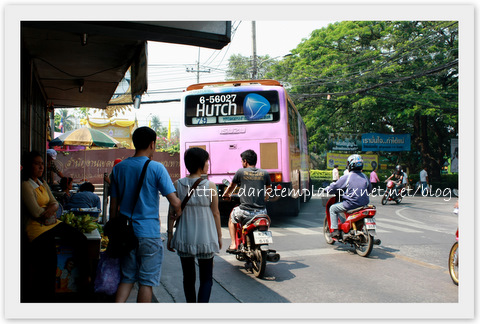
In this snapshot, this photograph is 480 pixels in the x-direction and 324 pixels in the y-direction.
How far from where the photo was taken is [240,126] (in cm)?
1041

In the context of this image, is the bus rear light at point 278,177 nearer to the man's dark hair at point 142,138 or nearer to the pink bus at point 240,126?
the pink bus at point 240,126

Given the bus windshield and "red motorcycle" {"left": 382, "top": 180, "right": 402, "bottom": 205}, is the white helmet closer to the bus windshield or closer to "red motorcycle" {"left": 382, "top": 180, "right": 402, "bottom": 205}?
the bus windshield

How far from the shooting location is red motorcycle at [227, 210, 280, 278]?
5.34 m

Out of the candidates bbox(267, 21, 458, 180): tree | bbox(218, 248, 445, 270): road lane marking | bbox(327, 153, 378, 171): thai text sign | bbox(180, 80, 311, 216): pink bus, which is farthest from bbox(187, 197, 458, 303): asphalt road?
bbox(327, 153, 378, 171): thai text sign

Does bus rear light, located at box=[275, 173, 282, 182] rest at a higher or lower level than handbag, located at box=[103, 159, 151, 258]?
higher

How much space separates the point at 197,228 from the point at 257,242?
1786mm

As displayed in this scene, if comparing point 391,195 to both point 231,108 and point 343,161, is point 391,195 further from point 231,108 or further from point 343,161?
point 343,161

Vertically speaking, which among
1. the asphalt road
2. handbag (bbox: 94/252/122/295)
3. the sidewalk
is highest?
handbag (bbox: 94/252/122/295)

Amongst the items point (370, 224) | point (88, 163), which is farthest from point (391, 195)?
point (88, 163)

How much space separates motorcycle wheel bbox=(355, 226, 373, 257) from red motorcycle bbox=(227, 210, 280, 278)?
1.65 meters

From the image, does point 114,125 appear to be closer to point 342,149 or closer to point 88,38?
point 342,149

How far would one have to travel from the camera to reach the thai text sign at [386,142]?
27219 mm
